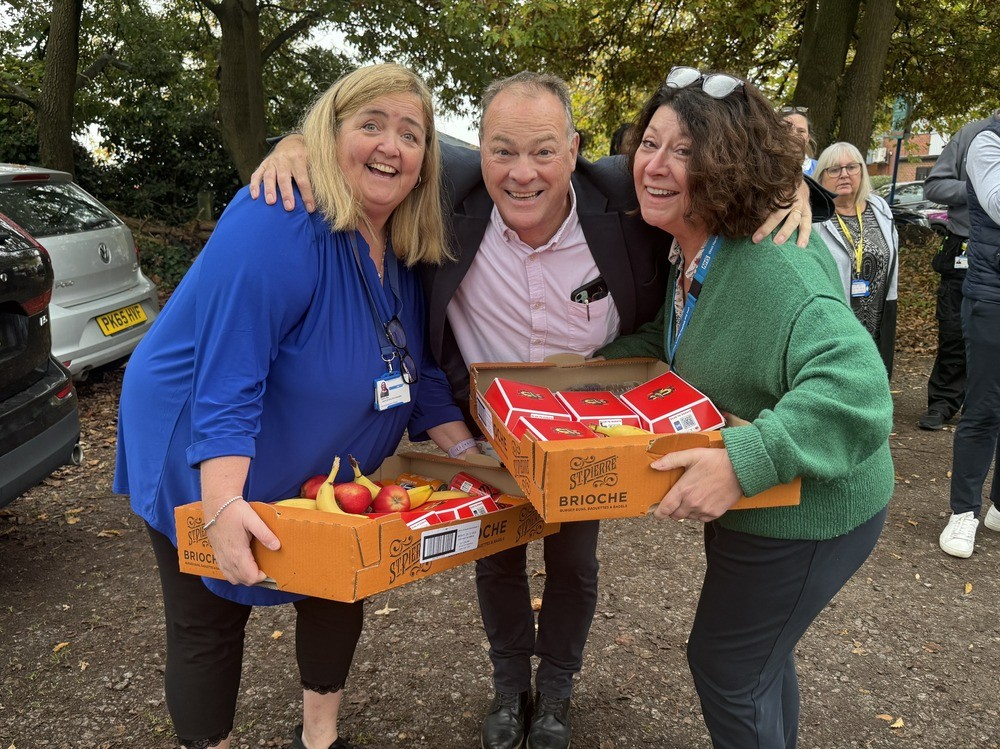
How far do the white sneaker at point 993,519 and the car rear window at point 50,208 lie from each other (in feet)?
20.8

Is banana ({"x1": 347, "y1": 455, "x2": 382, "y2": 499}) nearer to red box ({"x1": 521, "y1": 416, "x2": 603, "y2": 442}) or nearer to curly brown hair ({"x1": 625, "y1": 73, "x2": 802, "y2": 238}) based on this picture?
red box ({"x1": 521, "y1": 416, "x2": 603, "y2": 442})

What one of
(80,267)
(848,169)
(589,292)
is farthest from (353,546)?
(80,267)

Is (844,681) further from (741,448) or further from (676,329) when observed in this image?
(741,448)

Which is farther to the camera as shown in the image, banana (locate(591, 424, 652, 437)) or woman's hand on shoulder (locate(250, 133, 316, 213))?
woman's hand on shoulder (locate(250, 133, 316, 213))

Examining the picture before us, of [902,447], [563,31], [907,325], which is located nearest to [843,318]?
[902,447]

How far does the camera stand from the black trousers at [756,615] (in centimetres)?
191

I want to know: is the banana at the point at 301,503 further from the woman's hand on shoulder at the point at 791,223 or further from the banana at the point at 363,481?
the woman's hand on shoulder at the point at 791,223

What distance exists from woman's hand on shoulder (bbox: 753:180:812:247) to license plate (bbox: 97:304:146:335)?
5469 millimetres

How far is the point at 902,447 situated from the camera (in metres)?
6.20

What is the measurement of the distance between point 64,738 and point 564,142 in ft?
8.93

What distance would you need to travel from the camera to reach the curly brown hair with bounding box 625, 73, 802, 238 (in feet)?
6.05

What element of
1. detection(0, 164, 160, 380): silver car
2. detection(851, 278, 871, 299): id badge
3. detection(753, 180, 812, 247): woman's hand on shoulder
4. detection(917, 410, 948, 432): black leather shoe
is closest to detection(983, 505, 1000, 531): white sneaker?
detection(851, 278, 871, 299): id badge

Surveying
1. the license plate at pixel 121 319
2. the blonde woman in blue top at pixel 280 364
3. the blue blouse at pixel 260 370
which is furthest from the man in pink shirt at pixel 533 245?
the license plate at pixel 121 319

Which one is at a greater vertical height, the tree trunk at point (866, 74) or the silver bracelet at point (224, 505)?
the tree trunk at point (866, 74)
